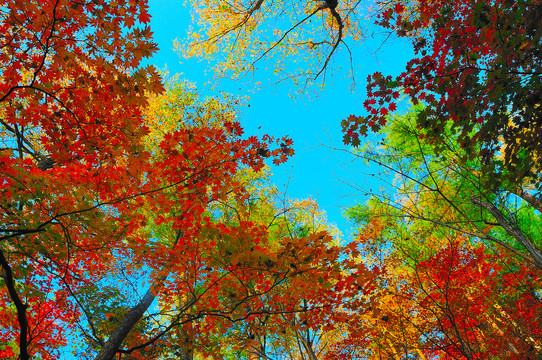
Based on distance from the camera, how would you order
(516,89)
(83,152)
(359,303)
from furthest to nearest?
1. (359,303)
2. (83,152)
3. (516,89)

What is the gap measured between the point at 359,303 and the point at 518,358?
21.8 ft

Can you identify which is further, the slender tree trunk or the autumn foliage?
the slender tree trunk

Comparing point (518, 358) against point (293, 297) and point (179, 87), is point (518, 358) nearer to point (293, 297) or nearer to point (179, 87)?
point (293, 297)

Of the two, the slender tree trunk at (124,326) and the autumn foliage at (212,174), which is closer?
the autumn foliage at (212,174)

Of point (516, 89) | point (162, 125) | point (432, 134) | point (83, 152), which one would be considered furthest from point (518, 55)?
point (162, 125)

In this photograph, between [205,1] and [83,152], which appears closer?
[83,152]

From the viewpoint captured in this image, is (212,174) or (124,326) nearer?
(212,174)

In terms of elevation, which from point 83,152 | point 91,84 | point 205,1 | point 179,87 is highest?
point 179,87

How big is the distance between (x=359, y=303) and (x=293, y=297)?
4.77ft

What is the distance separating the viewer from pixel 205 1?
7.48 m

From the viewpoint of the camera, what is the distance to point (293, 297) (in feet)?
13.0

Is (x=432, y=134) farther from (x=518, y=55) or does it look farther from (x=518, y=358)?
(x=518, y=358)

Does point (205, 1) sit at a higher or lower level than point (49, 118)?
higher

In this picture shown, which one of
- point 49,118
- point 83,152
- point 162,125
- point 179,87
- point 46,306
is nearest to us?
point 49,118
